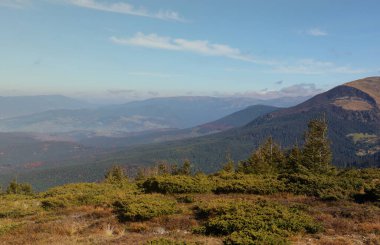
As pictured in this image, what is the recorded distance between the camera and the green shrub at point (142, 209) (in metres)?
21.0

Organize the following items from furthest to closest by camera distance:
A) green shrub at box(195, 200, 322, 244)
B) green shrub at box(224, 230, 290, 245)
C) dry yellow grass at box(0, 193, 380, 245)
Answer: dry yellow grass at box(0, 193, 380, 245), green shrub at box(195, 200, 322, 244), green shrub at box(224, 230, 290, 245)

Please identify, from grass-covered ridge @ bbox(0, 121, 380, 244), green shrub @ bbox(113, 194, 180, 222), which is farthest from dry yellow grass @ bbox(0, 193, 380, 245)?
green shrub @ bbox(113, 194, 180, 222)

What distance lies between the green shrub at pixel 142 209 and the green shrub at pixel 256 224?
3.77m

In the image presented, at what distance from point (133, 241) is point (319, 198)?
16944 mm

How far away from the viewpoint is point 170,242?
14328 mm

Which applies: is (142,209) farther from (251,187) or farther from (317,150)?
(317,150)

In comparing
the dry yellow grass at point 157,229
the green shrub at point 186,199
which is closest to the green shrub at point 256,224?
the dry yellow grass at point 157,229

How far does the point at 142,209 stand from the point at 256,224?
314 inches

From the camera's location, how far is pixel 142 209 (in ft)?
70.2

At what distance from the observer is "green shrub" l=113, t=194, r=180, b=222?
68.8 ft

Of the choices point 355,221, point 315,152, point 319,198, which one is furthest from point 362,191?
point 315,152

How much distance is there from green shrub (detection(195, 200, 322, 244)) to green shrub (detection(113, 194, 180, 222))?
12.4ft

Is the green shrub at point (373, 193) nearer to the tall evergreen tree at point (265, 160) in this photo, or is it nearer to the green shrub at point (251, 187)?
the green shrub at point (251, 187)

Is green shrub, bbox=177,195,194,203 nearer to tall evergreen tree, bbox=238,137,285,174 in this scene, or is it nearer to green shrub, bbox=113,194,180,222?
green shrub, bbox=113,194,180,222
